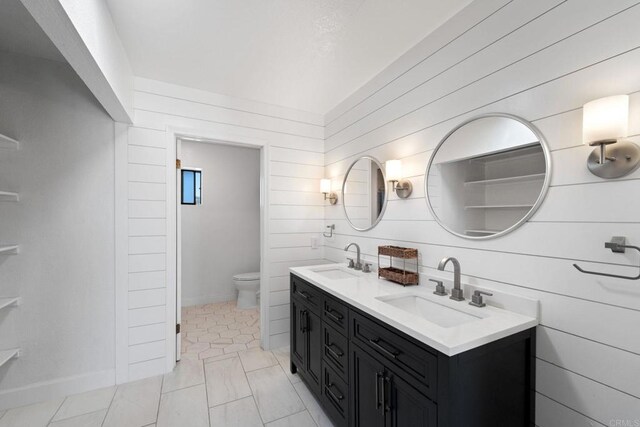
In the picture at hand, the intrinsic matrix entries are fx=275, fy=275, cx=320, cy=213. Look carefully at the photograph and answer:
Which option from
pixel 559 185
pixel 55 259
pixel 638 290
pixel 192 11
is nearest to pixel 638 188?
pixel 559 185

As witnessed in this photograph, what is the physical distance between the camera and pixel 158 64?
7.09 feet

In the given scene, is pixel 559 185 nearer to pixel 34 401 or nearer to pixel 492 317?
pixel 492 317

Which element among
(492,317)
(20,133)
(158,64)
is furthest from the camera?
(158,64)

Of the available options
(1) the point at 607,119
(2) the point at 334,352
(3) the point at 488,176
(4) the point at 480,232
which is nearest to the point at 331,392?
(2) the point at 334,352

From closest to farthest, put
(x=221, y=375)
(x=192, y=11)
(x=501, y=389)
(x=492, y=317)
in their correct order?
(x=501, y=389)
(x=492, y=317)
(x=192, y=11)
(x=221, y=375)

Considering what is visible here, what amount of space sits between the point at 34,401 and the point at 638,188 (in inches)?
145

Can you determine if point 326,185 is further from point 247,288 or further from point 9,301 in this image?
point 9,301

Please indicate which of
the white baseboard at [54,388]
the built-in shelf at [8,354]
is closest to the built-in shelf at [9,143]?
the built-in shelf at [8,354]

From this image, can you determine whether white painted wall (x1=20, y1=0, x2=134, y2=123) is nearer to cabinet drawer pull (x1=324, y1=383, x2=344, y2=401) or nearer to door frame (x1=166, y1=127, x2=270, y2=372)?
door frame (x1=166, y1=127, x2=270, y2=372)

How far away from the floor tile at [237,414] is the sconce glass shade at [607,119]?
230 centimetres

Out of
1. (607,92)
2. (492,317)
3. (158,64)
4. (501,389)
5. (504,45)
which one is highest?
(158,64)

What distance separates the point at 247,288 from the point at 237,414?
2178mm

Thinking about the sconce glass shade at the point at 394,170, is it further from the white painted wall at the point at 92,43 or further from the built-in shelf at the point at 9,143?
the built-in shelf at the point at 9,143

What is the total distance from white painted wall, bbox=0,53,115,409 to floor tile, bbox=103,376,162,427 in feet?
0.77
